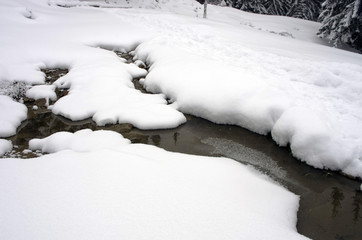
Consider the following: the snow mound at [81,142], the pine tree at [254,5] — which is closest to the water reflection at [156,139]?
the snow mound at [81,142]

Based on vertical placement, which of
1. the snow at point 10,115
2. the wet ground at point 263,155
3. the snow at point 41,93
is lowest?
the wet ground at point 263,155

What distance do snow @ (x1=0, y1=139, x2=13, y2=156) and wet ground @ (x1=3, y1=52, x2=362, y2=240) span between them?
0.10 metres

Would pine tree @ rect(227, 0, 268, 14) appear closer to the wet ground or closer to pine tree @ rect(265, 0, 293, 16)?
pine tree @ rect(265, 0, 293, 16)

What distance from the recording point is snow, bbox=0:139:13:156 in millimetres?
4798

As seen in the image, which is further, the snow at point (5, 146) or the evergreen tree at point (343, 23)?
the evergreen tree at point (343, 23)

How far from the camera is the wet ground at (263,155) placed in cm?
368

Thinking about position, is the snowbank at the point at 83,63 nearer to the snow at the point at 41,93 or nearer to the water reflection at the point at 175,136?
the snow at the point at 41,93

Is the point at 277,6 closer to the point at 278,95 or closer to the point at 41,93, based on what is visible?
the point at 278,95

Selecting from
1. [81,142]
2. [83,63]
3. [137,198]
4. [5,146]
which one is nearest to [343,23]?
[83,63]

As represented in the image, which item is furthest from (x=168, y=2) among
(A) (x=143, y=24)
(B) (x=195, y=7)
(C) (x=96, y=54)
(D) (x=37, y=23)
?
(C) (x=96, y=54)

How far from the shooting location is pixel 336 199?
4.09 m

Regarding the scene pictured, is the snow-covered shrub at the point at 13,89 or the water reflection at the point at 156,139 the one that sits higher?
the snow-covered shrub at the point at 13,89

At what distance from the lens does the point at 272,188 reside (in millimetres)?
4027

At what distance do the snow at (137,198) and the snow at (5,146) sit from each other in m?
1.01
